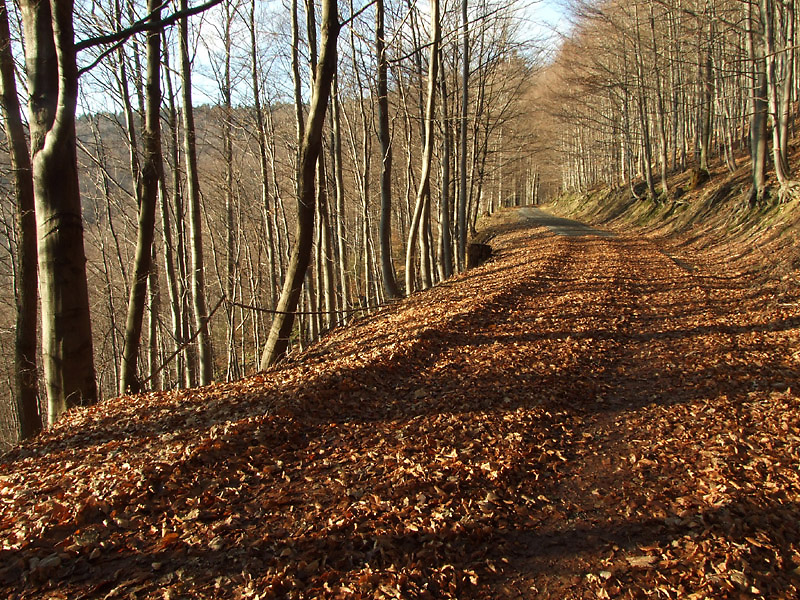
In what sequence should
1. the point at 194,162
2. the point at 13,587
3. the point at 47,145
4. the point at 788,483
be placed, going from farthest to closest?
the point at 194,162, the point at 47,145, the point at 788,483, the point at 13,587

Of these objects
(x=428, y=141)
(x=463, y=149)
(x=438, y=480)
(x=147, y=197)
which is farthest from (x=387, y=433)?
(x=463, y=149)

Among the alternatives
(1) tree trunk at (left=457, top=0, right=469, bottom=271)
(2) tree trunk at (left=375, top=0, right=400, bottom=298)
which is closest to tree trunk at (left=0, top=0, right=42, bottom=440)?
(2) tree trunk at (left=375, top=0, right=400, bottom=298)

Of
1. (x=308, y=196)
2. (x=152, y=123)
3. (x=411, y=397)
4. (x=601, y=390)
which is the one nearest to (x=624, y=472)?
(x=601, y=390)

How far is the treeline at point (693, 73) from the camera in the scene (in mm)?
13711

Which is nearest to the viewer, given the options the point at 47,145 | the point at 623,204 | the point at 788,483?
the point at 788,483

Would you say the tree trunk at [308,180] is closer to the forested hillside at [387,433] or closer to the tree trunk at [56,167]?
the forested hillside at [387,433]

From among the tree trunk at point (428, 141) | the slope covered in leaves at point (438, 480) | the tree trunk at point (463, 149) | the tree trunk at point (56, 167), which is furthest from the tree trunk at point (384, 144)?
the tree trunk at point (56, 167)

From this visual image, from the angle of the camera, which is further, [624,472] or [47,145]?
[47,145]

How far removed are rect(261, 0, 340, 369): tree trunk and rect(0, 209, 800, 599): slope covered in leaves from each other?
994mm

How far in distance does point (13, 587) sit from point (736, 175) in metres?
21.9

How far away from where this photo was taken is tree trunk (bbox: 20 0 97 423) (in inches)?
176

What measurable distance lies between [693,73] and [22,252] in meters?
30.4

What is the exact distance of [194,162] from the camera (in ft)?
28.8

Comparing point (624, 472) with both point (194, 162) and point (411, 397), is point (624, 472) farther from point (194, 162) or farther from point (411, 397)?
point (194, 162)
